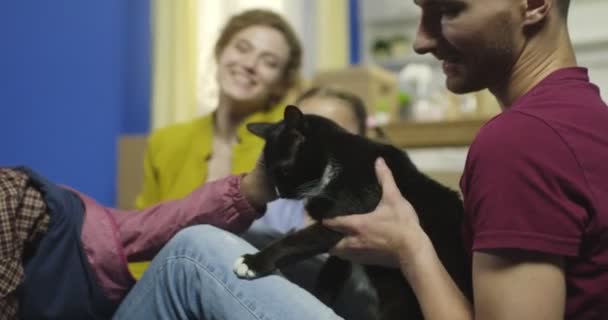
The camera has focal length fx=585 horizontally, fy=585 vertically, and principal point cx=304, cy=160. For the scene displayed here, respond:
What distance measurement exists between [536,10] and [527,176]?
229 mm

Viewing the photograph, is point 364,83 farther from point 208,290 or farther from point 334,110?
point 208,290

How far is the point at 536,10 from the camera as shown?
0.71 meters

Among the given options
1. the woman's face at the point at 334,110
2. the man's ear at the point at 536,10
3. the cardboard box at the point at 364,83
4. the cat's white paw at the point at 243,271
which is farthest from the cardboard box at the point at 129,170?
the man's ear at the point at 536,10

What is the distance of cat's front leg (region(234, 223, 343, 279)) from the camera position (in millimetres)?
902

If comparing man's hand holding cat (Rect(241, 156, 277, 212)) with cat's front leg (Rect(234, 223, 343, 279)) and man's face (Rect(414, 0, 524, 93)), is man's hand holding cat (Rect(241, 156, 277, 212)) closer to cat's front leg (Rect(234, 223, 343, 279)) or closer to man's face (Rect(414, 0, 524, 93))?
cat's front leg (Rect(234, 223, 343, 279))

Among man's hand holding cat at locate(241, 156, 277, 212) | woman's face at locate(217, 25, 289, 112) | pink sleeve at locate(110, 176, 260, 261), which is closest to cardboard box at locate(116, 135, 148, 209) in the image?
woman's face at locate(217, 25, 289, 112)

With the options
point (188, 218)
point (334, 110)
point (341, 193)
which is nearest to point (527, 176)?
point (341, 193)

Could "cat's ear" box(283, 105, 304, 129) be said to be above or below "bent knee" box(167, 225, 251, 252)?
above

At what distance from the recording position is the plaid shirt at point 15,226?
0.95m

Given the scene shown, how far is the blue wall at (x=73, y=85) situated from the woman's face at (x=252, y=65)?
587 mm

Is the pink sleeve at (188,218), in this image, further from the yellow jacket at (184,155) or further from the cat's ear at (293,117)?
the yellow jacket at (184,155)

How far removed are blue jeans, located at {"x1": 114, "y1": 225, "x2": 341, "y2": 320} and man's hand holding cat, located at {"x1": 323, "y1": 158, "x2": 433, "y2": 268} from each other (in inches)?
4.0

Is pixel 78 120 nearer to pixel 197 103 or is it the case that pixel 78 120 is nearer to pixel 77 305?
pixel 197 103

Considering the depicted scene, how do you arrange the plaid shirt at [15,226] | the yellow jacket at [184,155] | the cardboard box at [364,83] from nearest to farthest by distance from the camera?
the plaid shirt at [15,226], the yellow jacket at [184,155], the cardboard box at [364,83]
